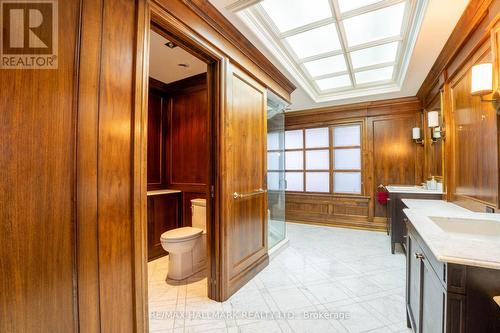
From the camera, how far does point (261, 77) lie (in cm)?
274

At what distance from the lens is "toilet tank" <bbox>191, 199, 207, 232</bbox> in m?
2.90

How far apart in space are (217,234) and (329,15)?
2.24m

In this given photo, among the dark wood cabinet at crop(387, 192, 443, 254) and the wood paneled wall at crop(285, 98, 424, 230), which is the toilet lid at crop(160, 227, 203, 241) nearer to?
the dark wood cabinet at crop(387, 192, 443, 254)

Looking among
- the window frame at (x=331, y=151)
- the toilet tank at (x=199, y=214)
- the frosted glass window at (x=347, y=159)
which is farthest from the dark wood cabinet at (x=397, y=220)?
the toilet tank at (x=199, y=214)

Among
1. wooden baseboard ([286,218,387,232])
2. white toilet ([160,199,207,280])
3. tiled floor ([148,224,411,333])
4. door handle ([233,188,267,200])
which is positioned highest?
door handle ([233,188,267,200])

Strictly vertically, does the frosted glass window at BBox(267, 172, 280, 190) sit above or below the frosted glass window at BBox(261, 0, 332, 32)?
below

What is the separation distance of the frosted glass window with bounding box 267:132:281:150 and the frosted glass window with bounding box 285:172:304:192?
6.26 ft

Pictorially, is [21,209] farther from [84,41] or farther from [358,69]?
[358,69]

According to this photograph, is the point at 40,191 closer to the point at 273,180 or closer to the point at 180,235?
the point at 180,235

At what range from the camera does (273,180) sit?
3322mm

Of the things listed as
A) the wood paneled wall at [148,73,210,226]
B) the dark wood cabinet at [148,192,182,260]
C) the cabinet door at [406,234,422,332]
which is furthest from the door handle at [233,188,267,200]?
the cabinet door at [406,234,422,332]

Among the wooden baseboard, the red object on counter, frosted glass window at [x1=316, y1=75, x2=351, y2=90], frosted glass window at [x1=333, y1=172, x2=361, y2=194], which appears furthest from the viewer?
frosted glass window at [x1=333, y1=172, x2=361, y2=194]

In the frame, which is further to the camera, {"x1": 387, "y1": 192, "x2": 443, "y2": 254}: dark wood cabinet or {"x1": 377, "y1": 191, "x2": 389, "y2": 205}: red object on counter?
{"x1": 377, "y1": 191, "x2": 389, "y2": 205}: red object on counter

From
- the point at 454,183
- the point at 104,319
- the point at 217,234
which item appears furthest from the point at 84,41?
the point at 454,183
